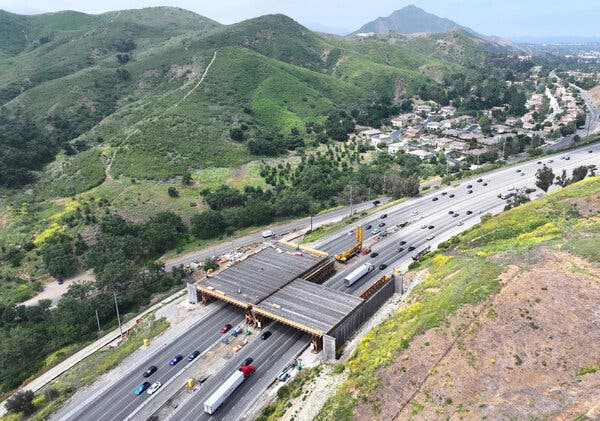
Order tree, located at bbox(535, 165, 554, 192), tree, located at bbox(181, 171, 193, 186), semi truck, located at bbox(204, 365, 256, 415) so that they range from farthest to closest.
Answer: tree, located at bbox(181, 171, 193, 186) < tree, located at bbox(535, 165, 554, 192) < semi truck, located at bbox(204, 365, 256, 415)

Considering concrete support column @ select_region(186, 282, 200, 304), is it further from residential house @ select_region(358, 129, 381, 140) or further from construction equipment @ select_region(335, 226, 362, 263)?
residential house @ select_region(358, 129, 381, 140)

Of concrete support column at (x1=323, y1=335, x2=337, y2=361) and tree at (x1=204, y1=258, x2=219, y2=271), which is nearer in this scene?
concrete support column at (x1=323, y1=335, x2=337, y2=361)

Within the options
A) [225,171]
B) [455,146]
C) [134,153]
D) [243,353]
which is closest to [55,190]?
[134,153]

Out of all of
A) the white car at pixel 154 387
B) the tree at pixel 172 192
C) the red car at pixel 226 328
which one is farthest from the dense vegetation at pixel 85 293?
the white car at pixel 154 387

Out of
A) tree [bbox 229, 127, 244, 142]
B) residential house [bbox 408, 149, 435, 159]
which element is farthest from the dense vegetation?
residential house [bbox 408, 149, 435, 159]

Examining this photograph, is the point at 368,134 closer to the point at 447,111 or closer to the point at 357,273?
the point at 447,111
